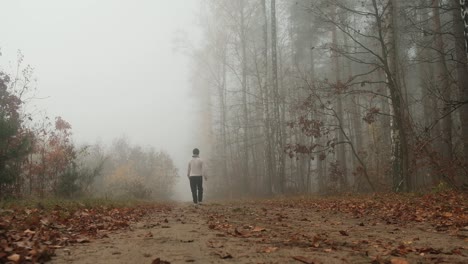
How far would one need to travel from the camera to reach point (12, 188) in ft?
41.9

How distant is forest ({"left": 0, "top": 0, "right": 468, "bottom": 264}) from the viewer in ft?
13.1

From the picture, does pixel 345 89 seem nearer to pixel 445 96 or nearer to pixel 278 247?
pixel 445 96

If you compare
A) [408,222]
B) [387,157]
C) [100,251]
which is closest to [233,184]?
[387,157]

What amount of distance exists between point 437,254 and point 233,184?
23.0 m

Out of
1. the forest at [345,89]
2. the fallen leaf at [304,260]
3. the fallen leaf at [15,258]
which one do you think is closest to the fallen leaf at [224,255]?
the fallen leaf at [304,260]

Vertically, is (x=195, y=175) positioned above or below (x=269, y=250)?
above

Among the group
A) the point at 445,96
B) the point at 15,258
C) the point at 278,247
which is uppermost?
the point at 445,96

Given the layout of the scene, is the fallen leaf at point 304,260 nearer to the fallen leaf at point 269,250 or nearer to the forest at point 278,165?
the forest at point 278,165

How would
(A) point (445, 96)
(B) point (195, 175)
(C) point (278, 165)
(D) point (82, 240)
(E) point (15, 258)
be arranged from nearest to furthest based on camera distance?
(E) point (15, 258)
(D) point (82, 240)
(B) point (195, 175)
(A) point (445, 96)
(C) point (278, 165)

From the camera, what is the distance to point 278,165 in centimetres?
1903

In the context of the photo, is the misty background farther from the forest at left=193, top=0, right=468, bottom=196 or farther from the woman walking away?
the woman walking away

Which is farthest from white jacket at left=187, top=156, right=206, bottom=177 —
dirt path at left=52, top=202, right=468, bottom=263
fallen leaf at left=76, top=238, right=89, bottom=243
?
fallen leaf at left=76, top=238, right=89, bottom=243

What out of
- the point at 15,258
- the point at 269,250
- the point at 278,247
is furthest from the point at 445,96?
the point at 15,258

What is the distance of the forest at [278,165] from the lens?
157 inches
